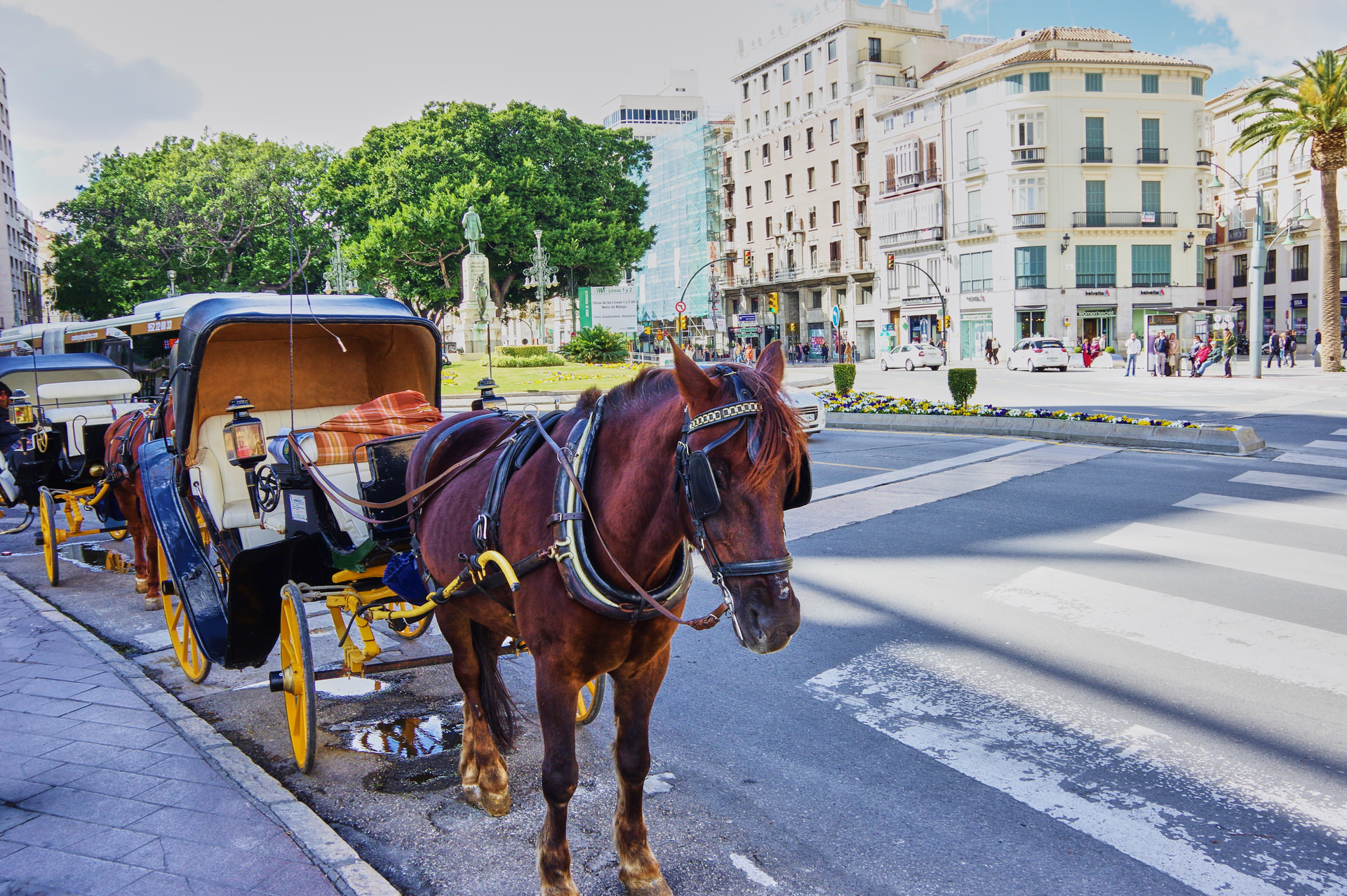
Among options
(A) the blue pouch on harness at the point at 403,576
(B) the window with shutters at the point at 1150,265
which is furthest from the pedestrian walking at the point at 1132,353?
(A) the blue pouch on harness at the point at 403,576

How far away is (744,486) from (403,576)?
2.87m

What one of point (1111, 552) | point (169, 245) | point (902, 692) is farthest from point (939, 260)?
A: point (902, 692)

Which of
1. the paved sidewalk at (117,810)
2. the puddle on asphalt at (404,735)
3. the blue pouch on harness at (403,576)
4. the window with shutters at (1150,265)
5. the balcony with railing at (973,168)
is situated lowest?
the puddle on asphalt at (404,735)

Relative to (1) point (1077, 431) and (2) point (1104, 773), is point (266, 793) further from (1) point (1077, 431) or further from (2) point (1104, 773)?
(1) point (1077, 431)

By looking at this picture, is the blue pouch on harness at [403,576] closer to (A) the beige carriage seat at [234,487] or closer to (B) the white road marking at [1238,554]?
(A) the beige carriage seat at [234,487]

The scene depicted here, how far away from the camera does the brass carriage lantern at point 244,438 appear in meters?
5.23

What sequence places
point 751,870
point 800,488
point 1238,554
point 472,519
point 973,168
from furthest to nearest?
point 973,168 < point 1238,554 < point 472,519 < point 751,870 < point 800,488

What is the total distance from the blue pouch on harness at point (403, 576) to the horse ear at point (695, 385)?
2647 millimetres

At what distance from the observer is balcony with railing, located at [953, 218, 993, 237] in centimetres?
5316

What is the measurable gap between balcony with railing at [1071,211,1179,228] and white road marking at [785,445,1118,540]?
40029 millimetres

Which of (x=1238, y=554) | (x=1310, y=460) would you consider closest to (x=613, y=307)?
(x=1310, y=460)

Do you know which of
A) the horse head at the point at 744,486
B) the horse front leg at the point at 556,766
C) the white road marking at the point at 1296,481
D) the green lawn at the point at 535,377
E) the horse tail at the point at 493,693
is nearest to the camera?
the horse head at the point at 744,486

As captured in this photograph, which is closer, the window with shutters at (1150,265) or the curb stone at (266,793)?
the curb stone at (266,793)

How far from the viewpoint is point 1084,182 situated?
51500 mm
